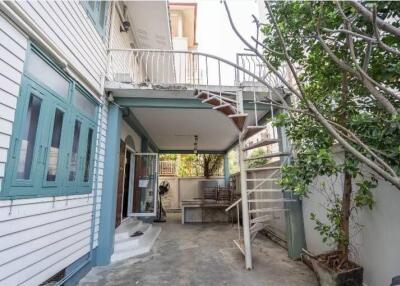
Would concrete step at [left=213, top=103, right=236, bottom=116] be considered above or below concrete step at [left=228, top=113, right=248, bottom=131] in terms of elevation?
above

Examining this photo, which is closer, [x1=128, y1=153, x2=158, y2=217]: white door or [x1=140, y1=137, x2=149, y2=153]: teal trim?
[x1=128, y1=153, x2=158, y2=217]: white door

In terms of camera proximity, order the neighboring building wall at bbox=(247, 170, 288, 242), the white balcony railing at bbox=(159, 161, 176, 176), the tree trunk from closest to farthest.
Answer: the tree trunk < the neighboring building wall at bbox=(247, 170, 288, 242) < the white balcony railing at bbox=(159, 161, 176, 176)

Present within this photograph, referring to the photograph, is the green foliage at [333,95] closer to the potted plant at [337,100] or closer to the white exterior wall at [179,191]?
the potted plant at [337,100]

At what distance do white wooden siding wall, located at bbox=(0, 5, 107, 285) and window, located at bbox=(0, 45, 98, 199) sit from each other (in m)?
0.10

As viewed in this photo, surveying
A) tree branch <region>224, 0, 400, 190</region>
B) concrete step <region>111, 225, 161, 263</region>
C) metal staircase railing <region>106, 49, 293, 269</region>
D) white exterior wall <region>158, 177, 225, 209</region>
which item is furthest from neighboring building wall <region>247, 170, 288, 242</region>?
white exterior wall <region>158, 177, 225, 209</region>

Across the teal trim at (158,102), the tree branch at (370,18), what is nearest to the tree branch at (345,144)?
the tree branch at (370,18)

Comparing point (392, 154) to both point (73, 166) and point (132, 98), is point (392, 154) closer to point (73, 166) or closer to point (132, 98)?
point (73, 166)

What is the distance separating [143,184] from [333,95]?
208 inches

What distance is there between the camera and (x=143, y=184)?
655cm

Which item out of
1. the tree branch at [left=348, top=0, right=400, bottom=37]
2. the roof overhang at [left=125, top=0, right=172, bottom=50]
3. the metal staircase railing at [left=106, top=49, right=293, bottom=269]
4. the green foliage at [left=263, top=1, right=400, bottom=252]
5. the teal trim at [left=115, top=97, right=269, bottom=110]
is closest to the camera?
the tree branch at [left=348, top=0, right=400, bottom=37]

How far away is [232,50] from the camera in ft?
16.1

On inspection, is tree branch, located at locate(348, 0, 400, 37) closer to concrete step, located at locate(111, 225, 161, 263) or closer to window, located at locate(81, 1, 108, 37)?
window, located at locate(81, 1, 108, 37)

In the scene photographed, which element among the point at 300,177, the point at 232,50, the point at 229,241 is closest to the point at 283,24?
the point at 300,177

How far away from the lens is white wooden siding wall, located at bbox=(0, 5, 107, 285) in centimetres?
195
